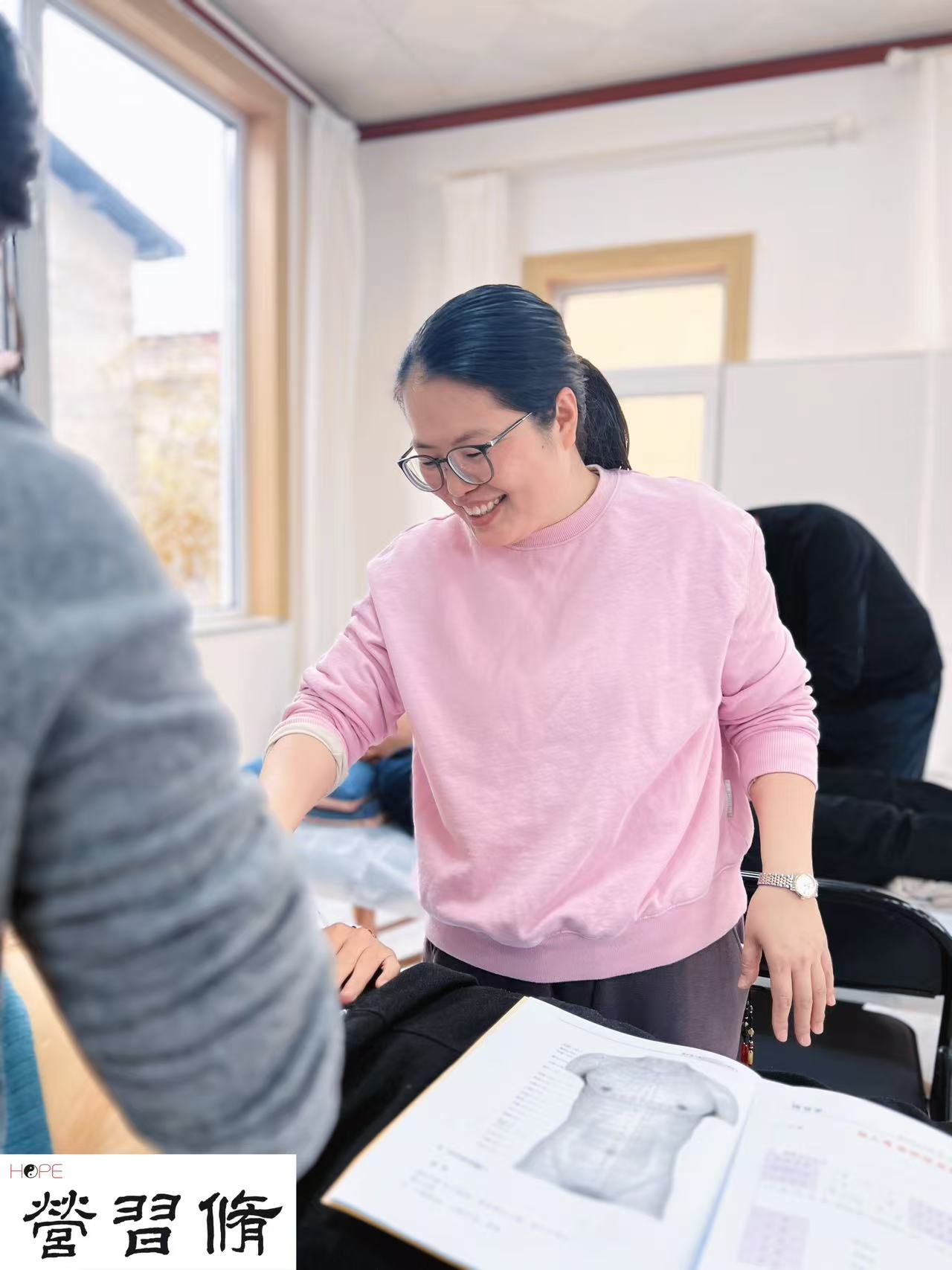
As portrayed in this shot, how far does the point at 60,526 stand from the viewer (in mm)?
286

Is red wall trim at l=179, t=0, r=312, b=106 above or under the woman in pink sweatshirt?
above

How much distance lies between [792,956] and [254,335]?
12.4 ft

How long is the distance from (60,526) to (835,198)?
4.16 metres

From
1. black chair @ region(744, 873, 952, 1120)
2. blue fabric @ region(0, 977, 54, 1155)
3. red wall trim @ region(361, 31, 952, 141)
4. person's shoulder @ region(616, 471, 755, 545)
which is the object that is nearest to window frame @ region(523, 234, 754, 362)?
red wall trim @ region(361, 31, 952, 141)

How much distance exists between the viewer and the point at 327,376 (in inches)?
167

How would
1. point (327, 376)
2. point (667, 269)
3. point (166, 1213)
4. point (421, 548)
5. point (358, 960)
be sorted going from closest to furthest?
1. point (166, 1213)
2. point (358, 960)
3. point (421, 548)
4. point (667, 269)
5. point (327, 376)

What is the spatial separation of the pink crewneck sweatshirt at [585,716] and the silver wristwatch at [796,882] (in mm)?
86

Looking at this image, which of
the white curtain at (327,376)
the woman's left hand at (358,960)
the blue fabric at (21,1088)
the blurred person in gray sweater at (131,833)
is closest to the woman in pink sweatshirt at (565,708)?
the woman's left hand at (358,960)

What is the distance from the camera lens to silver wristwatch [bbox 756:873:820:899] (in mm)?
882

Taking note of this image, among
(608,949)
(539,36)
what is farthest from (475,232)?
(608,949)

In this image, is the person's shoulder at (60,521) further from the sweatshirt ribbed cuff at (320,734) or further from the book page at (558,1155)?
the sweatshirt ribbed cuff at (320,734)

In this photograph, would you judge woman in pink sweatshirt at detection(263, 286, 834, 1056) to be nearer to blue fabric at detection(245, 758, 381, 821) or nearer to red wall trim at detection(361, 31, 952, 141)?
blue fabric at detection(245, 758, 381, 821)

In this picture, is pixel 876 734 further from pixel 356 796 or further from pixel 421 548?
pixel 421 548

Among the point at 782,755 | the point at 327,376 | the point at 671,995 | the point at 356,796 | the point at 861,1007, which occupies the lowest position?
the point at 861,1007
